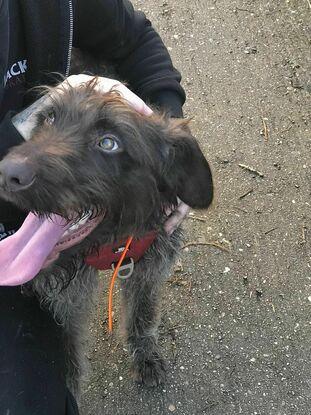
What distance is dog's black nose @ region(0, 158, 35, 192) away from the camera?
6.21 ft

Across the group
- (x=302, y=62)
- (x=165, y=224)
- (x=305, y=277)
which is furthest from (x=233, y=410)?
(x=302, y=62)

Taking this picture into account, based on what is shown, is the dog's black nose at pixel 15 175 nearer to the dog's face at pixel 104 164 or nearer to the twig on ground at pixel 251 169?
the dog's face at pixel 104 164

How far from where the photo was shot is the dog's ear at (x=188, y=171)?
2.34m

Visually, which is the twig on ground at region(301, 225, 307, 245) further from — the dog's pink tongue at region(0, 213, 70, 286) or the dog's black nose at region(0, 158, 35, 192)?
the dog's black nose at region(0, 158, 35, 192)

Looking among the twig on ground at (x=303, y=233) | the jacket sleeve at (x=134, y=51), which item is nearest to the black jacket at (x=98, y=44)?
the jacket sleeve at (x=134, y=51)

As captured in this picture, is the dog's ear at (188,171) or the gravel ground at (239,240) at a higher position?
the dog's ear at (188,171)

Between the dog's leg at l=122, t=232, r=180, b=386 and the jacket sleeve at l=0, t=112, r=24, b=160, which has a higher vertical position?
the jacket sleeve at l=0, t=112, r=24, b=160

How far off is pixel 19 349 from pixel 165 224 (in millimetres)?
801

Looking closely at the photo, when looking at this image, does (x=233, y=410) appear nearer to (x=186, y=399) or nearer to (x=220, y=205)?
(x=186, y=399)

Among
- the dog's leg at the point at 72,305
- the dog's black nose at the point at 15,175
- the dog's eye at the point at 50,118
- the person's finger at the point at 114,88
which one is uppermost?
the dog's black nose at the point at 15,175

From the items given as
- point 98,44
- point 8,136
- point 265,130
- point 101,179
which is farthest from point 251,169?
point 101,179

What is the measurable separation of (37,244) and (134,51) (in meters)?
1.25

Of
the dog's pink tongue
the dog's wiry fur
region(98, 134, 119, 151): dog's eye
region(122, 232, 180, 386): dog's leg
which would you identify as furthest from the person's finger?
region(122, 232, 180, 386): dog's leg

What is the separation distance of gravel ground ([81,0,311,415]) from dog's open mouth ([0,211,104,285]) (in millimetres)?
1236
